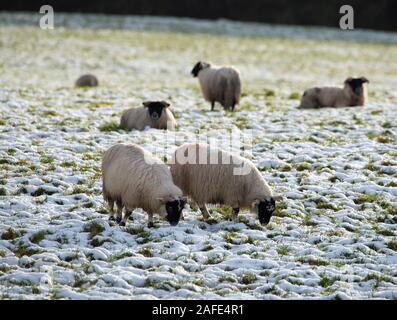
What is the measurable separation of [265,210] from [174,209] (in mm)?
1569

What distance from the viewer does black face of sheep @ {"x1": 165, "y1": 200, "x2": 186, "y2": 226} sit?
10.4 meters

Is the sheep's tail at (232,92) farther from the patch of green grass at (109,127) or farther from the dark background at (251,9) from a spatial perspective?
the dark background at (251,9)

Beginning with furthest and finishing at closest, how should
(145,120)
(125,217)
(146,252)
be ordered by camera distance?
(145,120) < (125,217) < (146,252)

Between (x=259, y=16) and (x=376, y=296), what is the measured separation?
176 ft

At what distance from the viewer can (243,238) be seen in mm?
10383

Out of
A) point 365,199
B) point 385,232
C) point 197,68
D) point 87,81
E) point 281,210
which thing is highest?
point 197,68

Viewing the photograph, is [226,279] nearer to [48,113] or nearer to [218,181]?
[218,181]

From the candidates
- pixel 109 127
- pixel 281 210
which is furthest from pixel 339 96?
pixel 281 210

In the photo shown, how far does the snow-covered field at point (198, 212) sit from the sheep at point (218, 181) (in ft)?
1.10

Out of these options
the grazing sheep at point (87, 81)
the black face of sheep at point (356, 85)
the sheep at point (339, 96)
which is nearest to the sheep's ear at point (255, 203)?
the sheep at point (339, 96)

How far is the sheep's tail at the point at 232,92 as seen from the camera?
19.5m

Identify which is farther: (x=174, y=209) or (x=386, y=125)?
(x=386, y=125)

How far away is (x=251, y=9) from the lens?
61000 mm
